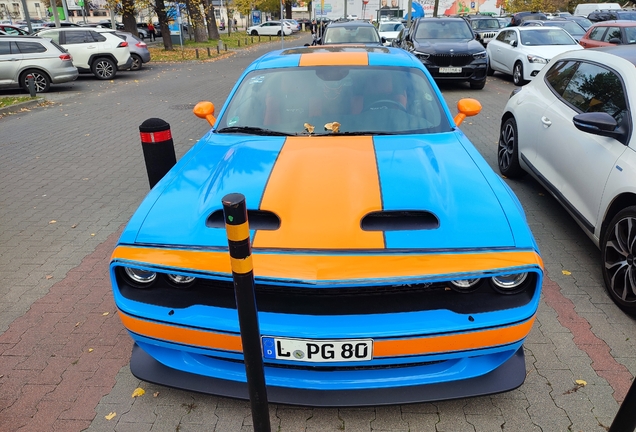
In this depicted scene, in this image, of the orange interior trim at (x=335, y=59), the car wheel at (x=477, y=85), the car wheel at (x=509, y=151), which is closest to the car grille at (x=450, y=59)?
the car wheel at (x=477, y=85)

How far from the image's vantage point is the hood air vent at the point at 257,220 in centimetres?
233

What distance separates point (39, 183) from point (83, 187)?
738mm

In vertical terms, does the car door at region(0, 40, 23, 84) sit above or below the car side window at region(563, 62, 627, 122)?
below

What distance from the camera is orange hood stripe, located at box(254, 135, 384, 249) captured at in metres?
2.20

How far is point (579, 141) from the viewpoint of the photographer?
4.04 metres

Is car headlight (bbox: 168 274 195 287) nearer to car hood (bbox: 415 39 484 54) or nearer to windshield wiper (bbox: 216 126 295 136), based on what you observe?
windshield wiper (bbox: 216 126 295 136)

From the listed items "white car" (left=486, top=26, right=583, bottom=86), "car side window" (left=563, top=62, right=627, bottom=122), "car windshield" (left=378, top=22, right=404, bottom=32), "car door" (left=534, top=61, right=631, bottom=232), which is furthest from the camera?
"car windshield" (left=378, top=22, right=404, bottom=32)

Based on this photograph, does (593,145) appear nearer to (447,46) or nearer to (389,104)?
(389,104)

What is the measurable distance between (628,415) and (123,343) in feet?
9.49

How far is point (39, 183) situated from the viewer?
6.45m

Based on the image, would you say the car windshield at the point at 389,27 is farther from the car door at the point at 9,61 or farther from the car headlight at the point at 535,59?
the car door at the point at 9,61

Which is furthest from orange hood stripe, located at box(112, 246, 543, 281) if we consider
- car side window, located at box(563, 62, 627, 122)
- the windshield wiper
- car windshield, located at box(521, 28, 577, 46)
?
car windshield, located at box(521, 28, 577, 46)

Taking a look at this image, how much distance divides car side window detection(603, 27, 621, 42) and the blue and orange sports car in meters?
13.0

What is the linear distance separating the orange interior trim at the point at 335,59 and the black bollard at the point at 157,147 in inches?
60.5
